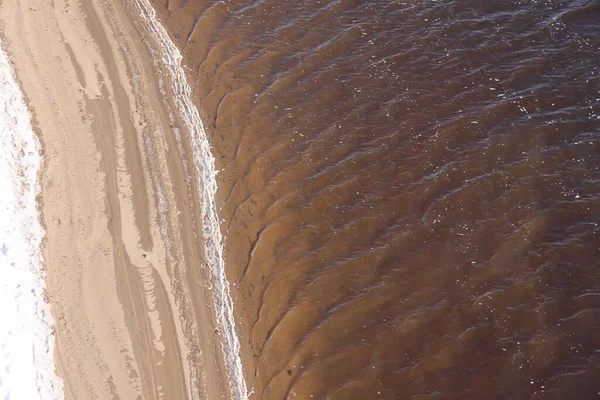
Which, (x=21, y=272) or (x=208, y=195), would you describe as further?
(x=208, y=195)

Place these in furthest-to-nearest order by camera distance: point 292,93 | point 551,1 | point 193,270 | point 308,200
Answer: point 551,1, point 292,93, point 308,200, point 193,270

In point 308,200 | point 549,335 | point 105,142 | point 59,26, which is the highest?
point 59,26

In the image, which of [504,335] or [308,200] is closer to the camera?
[504,335]

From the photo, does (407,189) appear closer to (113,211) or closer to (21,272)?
(113,211)

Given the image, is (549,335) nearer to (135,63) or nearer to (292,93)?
(292,93)

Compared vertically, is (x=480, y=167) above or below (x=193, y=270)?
below

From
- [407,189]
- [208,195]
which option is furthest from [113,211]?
[407,189]

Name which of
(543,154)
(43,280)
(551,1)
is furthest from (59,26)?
(551,1)

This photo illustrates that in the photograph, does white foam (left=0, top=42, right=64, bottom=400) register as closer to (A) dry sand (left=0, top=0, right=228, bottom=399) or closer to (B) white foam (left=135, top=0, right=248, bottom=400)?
(A) dry sand (left=0, top=0, right=228, bottom=399)
